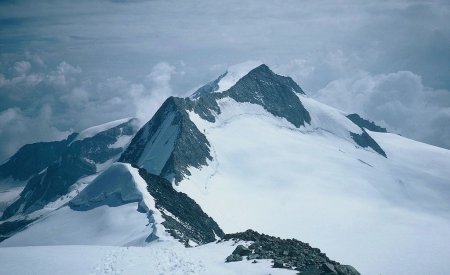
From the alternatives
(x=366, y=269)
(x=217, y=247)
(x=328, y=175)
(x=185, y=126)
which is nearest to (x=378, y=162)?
(x=328, y=175)

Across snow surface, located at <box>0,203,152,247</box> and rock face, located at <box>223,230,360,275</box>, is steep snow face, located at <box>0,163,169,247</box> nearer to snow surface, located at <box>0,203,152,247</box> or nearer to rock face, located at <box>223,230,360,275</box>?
snow surface, located at <box>0,203,152,247</box>

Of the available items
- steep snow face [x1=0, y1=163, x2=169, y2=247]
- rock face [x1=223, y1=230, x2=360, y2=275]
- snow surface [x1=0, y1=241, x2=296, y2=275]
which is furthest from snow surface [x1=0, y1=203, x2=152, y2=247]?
rock face [x1=223, y1=230, x2=360, y2=275]

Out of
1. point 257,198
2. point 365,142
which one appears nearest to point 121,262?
point 257,198

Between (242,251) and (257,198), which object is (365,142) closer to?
(257,198)

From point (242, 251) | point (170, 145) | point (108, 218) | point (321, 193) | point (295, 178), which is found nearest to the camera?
point (242, 251)

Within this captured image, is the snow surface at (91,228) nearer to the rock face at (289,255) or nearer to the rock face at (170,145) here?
the rock face at (289,255)

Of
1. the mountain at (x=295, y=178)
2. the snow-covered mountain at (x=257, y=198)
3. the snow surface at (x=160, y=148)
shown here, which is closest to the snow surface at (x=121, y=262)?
the snow-covered mountain at (x=257, y=198)

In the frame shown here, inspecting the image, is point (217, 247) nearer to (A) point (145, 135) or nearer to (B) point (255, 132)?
(A) point (145, 135)
